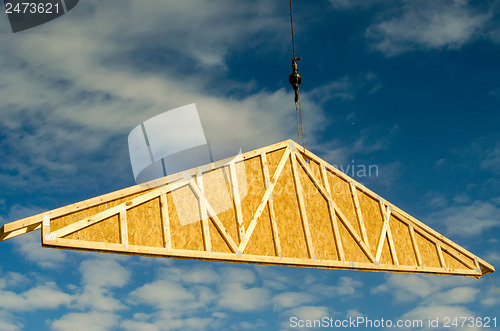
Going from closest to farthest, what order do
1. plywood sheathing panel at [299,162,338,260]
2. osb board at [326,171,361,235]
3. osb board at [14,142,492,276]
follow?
osb board at [14,142,492,276], plywood sheathing panel at [299,162,338,260], osb board at [326,171,361,235]

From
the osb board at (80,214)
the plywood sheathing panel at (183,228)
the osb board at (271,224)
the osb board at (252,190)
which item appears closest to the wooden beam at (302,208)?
the osb board at (271,224)

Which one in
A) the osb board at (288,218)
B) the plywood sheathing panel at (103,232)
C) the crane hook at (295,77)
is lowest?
the plywood sheathing panel at (103,232)

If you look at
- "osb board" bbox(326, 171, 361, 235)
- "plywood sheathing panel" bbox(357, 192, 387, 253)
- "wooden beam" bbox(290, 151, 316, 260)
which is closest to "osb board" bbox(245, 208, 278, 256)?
"wooden beam" bbox(290, 151, 316, 260)

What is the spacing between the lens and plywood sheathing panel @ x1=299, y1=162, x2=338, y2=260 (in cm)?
1472

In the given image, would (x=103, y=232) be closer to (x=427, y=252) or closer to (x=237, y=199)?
(x=237, y=199)

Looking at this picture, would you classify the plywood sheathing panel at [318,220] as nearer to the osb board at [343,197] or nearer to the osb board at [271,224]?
the osb board at [271,224]

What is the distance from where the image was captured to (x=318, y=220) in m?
15.1

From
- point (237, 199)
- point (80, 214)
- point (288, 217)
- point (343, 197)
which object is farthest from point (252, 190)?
point (80, 214)

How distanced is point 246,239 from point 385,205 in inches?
236

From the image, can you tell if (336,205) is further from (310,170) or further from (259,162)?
(259,162)

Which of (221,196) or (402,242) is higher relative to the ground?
(221,196)

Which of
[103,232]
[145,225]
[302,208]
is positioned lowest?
[103,232]

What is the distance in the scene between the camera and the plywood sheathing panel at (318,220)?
1472cm

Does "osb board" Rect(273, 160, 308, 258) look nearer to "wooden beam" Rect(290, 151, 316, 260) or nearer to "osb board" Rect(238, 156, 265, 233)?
"wooden beam" Rect(290, 151, 316, 260)
